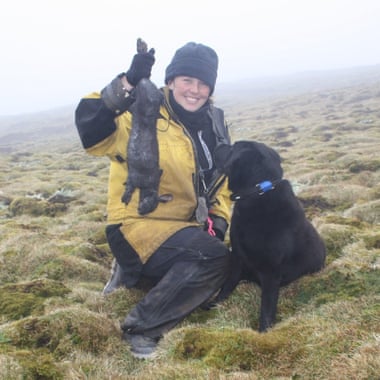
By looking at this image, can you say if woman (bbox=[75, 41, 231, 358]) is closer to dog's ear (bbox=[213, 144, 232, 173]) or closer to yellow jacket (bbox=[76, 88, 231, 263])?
yellow jacket (bbox=[76, 88, 231, 263])

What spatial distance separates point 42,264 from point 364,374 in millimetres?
6631

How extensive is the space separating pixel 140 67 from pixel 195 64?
59.4 inches

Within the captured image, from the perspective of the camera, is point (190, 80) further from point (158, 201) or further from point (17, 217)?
point (17, 217)

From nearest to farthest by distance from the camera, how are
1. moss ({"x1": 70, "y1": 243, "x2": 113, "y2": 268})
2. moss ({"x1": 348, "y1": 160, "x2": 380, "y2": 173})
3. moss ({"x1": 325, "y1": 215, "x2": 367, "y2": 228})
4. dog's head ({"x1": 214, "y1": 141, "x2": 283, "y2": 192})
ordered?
1. dog's head ({"x1": 214, "y1": 141, "x2": 283, "y2": 192})
2. moss ({"x1": 70, "y1": 243, "x2": 113, "y2": 268})
3. moss ({"x1": 325, "y1": 215, "x2": 367, "y2": 228})
4. moss ({"x1": 348, "y1": 160, "x2": 380, "y2": 173})

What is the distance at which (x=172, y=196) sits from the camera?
670 cm

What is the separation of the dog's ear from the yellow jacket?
16.2 inches

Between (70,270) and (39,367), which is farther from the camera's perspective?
(70,270)

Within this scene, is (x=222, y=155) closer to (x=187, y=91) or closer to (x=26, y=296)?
(x=187, y=91)

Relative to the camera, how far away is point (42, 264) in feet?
28.0

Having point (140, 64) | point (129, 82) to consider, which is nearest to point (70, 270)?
point (129, 82)

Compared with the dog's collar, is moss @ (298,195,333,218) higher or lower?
lower

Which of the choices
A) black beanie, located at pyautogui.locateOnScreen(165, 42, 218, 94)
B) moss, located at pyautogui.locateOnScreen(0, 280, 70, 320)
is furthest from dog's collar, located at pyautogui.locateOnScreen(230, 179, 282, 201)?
moss, located at pyautogui.locateOnScreen(0, 280, 70, 320)

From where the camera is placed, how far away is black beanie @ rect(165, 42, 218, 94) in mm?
6805

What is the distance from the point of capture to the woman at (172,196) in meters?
5.70
